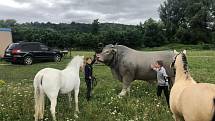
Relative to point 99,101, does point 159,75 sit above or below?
above

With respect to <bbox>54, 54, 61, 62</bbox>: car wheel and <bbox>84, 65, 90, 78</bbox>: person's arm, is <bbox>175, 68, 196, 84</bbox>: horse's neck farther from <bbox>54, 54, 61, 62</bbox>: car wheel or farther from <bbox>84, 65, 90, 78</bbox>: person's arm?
<bbox>54, 54, 61, 62</bbox>: car wheel

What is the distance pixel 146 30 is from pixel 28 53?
42.7m

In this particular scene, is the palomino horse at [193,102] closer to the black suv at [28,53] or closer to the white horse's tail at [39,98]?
the white horse's tail at [39,98]

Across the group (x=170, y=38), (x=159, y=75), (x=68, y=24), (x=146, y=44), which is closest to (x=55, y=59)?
(x=159, y=75)

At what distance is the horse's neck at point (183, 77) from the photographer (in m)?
7.54

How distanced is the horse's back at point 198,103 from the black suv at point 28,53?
2523cm

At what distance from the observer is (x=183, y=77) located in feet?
25.1

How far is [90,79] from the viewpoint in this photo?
12.2 metres

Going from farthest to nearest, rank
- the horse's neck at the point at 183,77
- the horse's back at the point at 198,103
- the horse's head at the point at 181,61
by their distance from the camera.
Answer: the horse's head at the point at 181,61, the horse's neck at the point at 183,77, the horse's back at the point at 198,103

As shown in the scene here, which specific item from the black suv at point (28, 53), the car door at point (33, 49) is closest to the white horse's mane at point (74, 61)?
the black suv at point (28, 53)

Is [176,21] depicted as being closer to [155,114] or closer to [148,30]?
[148,30]

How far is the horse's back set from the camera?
19.7 ft

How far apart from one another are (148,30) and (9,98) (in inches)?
2382

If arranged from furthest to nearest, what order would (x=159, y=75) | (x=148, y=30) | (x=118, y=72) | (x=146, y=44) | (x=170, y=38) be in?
(x=170, y=38) < (x=148, y=30) < (x=146, y=44) < (x=118, y=72) < (x=159, y=75)
